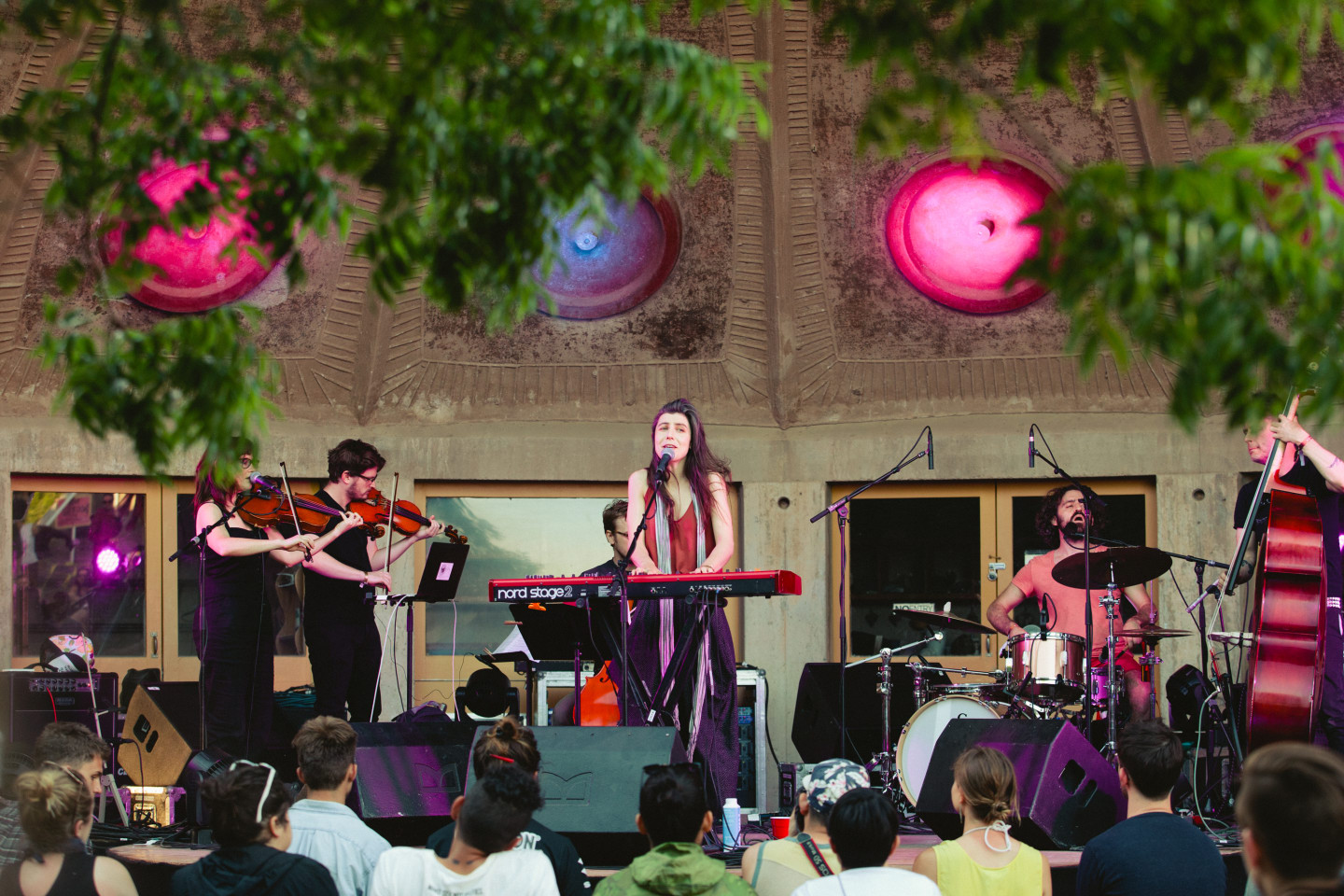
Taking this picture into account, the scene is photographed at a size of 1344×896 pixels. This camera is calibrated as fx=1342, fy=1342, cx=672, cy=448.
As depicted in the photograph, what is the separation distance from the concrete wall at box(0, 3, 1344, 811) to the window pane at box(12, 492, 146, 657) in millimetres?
477

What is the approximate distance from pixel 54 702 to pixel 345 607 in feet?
6.53

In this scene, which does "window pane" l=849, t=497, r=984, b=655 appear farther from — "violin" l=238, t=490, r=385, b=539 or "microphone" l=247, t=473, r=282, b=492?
"microphone" l=247, t=473, r=282, b=492

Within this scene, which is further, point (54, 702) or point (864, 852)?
point (54, 702)

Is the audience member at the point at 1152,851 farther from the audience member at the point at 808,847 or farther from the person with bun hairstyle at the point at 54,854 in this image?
the person with bun hairstyle at the point at 54,854

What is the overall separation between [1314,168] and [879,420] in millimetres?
8219

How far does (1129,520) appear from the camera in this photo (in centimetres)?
998

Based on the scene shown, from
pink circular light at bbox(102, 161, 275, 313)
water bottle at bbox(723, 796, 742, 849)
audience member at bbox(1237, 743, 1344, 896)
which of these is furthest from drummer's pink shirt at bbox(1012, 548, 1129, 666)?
pink circular light at bbox(102, 161, 275, 313)

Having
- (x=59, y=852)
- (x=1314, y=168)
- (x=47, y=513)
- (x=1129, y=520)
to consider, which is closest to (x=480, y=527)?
(x=47, y=513)

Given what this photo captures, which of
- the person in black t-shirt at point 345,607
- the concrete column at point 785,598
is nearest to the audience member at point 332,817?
the person in black t-shirt at point 345,607

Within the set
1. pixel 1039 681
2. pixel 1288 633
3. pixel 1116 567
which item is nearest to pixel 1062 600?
pixel 1116 567

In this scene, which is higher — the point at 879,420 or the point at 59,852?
the point at 879,420

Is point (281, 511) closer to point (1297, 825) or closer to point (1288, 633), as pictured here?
point (1288, 633)

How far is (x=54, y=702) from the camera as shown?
7.54 m

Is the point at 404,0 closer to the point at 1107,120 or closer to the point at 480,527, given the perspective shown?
the point at 480,527
